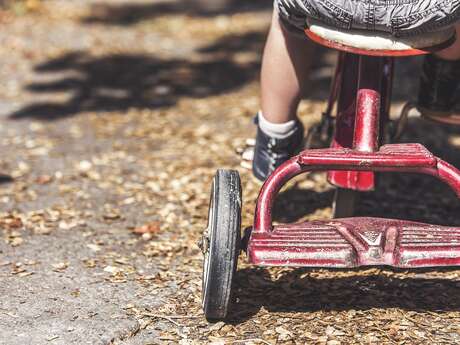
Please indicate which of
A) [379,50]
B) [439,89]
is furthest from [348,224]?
[439,89]

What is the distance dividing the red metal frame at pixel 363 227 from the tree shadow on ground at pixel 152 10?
417cm

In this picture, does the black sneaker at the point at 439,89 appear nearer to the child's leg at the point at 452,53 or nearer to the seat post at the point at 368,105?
the child's leg at the point at 452,53

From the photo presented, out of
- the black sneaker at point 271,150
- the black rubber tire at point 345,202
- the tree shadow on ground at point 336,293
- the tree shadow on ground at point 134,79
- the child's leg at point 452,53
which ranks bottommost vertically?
the tree shadow on ground at point 134,79

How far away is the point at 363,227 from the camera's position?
2318 mm

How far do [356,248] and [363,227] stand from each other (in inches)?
4.6

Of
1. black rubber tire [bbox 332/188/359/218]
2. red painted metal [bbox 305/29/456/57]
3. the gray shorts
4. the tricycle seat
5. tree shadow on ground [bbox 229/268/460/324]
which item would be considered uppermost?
the gray shorts

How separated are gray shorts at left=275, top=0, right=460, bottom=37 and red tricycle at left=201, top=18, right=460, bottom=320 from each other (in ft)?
0.15

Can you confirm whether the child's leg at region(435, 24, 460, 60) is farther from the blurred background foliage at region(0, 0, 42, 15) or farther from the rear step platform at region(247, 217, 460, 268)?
the blurred background foliage at region(0, 0, 42, 15)

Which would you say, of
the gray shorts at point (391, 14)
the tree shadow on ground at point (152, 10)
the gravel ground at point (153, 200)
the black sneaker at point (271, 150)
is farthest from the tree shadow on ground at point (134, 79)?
the gray shorts at point (391, 14)

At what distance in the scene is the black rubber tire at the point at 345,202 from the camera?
112 inches

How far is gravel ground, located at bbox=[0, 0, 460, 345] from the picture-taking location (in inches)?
95.0

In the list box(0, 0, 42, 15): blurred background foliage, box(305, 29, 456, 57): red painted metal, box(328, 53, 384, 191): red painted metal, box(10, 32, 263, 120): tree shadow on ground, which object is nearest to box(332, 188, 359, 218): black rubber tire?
box(328, 53, 384, 191): red painted metal

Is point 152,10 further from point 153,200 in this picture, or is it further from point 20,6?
point 153,200

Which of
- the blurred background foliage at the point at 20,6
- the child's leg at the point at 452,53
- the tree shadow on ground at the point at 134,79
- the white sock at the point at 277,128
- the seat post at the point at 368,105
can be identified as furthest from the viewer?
the blurred background foliage at the point at 20,6
